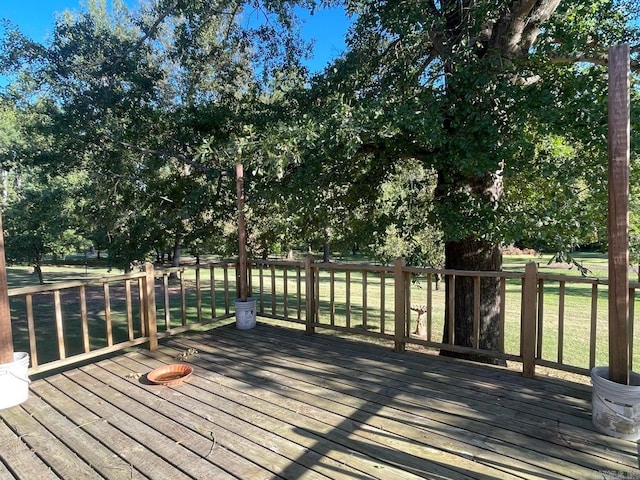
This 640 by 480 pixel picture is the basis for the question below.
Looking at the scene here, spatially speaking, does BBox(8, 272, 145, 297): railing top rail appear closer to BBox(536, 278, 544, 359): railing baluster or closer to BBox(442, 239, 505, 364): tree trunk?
BBox(442, 239, 505, 364): tree trunk

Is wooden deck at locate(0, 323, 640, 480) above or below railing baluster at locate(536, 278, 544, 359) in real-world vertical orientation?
below

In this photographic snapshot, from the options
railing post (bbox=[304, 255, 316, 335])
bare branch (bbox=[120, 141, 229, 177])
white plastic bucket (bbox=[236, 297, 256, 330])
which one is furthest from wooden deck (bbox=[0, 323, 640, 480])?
bare branch (bbox=[120, 141, 229, 177])

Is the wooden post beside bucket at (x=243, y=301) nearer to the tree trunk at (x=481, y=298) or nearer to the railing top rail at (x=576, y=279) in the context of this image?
the tree trunk at (x=481, y=298)

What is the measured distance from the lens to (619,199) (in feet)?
7.06

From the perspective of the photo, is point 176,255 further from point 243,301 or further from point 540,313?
point 540,313

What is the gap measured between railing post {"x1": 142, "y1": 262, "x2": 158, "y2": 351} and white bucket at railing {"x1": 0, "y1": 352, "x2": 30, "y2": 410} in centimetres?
115

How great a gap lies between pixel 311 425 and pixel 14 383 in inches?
85.6

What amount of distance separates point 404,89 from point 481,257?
2113 millimetres

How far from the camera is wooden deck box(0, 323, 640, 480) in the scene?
6.45 feet

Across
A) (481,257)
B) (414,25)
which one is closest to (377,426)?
(481,257)

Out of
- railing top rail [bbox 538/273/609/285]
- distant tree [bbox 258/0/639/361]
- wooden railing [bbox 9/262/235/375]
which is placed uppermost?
distant tree [bbox 258/0/639/361]

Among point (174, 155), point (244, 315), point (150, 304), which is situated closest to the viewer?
A: point (150, 304)

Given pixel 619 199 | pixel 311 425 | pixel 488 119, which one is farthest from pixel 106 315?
pixel 619 199

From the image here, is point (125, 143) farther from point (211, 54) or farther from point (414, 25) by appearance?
point (414, 25)
